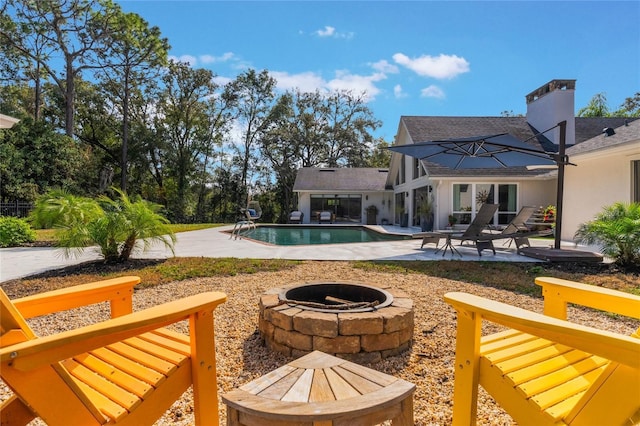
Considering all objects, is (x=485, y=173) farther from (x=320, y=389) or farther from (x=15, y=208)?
(x=15, y=208)

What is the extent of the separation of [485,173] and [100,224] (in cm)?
1350

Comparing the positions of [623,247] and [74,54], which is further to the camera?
[74,54]

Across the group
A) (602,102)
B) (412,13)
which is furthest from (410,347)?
(602,102)

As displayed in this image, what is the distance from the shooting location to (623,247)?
6230 millimetres

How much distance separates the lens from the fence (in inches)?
580

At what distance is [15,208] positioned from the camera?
15188mm

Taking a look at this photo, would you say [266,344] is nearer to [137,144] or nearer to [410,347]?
[410,347]

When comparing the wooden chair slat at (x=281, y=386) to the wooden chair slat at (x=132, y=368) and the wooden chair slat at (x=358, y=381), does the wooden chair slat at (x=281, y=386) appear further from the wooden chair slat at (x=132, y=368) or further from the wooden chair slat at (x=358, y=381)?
the wooden chair slat at (x=132, y=368)

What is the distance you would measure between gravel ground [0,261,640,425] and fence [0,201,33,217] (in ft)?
43.8

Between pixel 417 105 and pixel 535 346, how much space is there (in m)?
24.8

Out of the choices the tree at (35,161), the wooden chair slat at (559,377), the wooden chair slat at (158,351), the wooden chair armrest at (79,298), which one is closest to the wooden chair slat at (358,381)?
the wooden chair slat at (559,377)

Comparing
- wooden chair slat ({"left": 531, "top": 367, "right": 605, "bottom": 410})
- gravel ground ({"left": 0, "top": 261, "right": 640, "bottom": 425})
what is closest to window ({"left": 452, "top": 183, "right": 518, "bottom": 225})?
gravel ground ({"left": 0, "top": 261, "right": 640, "bottom": 425})

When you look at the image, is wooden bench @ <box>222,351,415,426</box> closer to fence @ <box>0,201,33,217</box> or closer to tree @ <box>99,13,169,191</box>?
fence @ <box>0,201,33,217</box>

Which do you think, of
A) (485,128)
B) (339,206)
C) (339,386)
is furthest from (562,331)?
(339,206)
